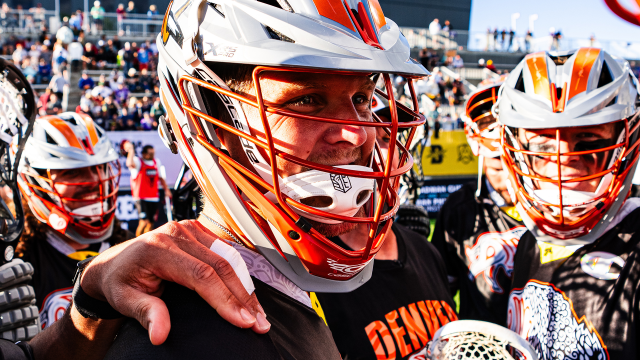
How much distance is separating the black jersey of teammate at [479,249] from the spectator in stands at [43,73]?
1659 centimetres

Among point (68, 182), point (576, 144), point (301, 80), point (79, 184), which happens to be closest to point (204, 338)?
point (301, 80)

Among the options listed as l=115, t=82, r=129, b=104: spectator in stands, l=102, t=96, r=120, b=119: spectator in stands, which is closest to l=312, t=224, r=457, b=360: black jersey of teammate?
l=102, t=96, r=120, b=119: spectator in stands

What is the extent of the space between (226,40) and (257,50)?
109 millimetres

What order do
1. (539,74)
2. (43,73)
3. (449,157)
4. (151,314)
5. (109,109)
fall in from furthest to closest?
(43,73)
(109,109)
(449,157)
(539,74)
(151,314)

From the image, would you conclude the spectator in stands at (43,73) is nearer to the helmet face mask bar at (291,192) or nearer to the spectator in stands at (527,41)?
the helmet face mask bar at (291,192)

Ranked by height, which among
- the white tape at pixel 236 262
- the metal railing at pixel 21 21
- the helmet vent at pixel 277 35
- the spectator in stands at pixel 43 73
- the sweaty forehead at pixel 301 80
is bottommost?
the white tape at pixel 236 262

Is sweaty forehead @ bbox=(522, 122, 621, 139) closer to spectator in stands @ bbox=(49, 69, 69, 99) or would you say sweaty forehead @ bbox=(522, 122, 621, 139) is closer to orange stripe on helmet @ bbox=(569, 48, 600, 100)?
orange stripe on helmet @ bbox=(569, 48, 600, 100)

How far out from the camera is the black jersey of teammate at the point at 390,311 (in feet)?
6.73

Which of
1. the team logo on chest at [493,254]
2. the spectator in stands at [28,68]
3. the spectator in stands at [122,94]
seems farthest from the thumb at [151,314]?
the spectator in stands at [28,68]

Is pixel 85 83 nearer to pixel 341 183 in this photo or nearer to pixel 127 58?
pixel 127 58

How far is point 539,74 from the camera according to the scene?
8.27ft

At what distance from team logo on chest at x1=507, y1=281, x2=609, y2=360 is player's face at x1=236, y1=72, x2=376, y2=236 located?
149 cm

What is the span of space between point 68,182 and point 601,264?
3391 millimetres

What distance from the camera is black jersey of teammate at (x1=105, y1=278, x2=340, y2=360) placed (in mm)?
982
